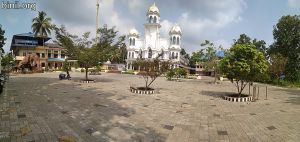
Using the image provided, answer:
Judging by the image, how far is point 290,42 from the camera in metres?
39.6

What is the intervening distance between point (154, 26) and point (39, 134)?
56914 mm

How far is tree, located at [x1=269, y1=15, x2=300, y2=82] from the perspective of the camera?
1537 inches

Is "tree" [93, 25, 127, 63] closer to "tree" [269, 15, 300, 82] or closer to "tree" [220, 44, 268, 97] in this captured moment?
"tree" [220, 44, 268, 97]

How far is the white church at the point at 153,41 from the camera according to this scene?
201ft

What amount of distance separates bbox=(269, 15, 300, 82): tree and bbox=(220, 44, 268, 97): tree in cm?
2934

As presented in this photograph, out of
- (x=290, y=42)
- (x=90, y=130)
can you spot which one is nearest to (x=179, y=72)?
(x=290, y=42)

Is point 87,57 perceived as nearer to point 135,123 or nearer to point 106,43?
point 106,43

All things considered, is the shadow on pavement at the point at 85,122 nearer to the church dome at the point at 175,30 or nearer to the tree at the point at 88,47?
the tree at the point at 88,47

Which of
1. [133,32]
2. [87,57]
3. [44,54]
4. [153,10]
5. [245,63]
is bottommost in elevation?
[245,63]

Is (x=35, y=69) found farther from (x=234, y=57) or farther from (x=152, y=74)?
(x=234, y=57)

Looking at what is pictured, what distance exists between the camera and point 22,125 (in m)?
7.03

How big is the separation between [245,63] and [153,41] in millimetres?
48975

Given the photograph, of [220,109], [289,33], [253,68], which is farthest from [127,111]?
[289,33]

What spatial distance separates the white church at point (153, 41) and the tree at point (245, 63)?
45.3 m
